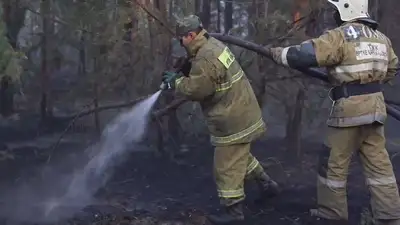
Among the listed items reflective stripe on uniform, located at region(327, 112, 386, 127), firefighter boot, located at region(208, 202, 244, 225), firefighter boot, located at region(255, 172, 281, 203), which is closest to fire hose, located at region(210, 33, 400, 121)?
reflective stripe on uniform, located at region(327, 112, 386, 127)

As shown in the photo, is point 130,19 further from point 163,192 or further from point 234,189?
point 234,189

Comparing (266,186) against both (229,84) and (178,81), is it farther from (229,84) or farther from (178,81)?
(178,81)

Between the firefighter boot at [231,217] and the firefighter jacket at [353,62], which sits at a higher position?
the firefighter jacket at [353,62]

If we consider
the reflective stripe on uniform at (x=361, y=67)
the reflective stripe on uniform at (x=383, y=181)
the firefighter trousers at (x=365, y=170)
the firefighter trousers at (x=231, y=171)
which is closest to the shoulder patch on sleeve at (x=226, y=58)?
the firefighter trousers at (x=231, y=171)

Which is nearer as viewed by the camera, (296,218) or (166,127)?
(296,218)

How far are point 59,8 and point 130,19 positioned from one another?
94cm

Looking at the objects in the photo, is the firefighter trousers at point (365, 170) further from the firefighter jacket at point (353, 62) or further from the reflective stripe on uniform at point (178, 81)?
the reflective stripe on uniform at point (178, 81)

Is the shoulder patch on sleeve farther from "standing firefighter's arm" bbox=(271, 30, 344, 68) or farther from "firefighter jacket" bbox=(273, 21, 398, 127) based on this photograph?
"standing firefighter's arm" bbox=(271, 30, 344, 68)

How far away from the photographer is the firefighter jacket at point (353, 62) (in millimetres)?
4773

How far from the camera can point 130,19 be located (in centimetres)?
630

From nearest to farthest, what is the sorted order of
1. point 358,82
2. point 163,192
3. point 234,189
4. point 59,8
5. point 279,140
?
1. point 358,82
2. point 234,189
3. point 163,192
4. point 59,8
5. point 279,140

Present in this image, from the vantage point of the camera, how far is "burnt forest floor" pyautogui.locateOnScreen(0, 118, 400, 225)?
17.5ft

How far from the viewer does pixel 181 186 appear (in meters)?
6.08

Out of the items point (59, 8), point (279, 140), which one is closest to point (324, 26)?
point (279, 140)
